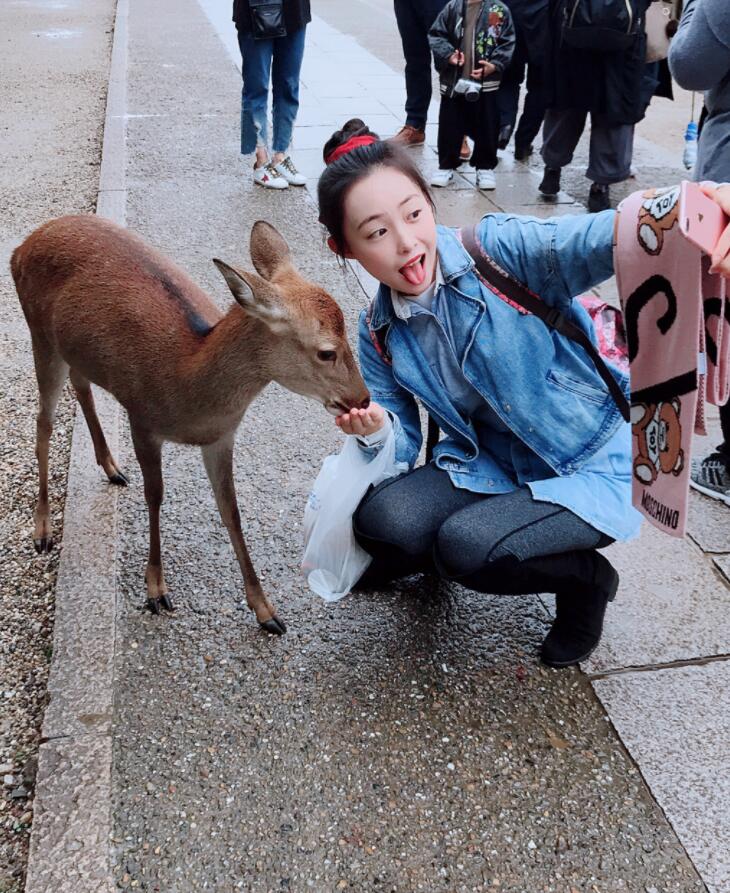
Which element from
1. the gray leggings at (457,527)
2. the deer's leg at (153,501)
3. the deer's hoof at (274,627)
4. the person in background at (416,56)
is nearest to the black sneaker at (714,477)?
the gray leggings at (457,527)

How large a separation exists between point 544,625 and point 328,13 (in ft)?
49.5

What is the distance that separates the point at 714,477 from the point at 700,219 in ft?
6.47

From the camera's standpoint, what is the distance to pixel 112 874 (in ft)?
6.70

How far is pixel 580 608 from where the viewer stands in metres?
2.52

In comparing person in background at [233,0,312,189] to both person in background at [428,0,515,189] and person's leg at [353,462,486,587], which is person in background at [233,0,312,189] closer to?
person in background at [428,0,515,189]

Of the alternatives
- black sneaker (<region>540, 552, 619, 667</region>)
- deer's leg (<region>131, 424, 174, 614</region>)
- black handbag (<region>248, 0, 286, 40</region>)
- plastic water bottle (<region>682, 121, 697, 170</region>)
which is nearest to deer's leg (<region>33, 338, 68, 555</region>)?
deer's leg (<region>131, 424, 174, 614</region>)

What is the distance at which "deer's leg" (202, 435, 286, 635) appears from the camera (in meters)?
2.76

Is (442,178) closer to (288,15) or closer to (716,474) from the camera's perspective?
(288,15)

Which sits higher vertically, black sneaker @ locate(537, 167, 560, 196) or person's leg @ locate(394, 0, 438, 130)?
person's leg @ locate(394, 0, 438, 130)

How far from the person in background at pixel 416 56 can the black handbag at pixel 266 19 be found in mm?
1284

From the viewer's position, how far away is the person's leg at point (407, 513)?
7.94 ft

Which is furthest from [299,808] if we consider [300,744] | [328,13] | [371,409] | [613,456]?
[328,13]

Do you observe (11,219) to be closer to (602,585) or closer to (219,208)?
(219,208)

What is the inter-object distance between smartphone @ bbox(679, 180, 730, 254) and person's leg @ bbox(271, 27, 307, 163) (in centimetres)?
535
